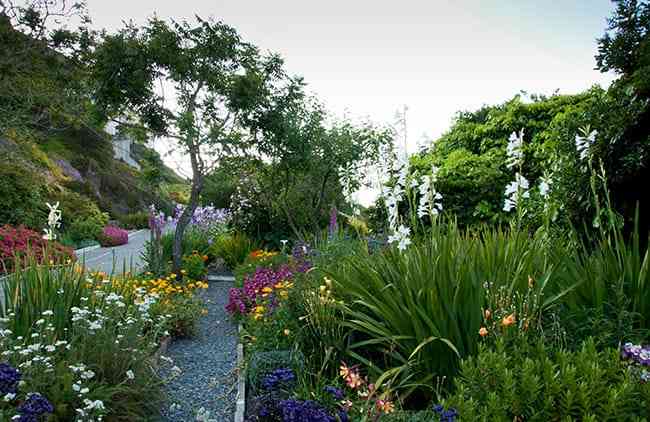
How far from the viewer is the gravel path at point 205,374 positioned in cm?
385

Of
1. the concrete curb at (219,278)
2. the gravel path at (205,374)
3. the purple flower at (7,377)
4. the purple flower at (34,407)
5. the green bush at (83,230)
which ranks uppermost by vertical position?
the green bush at (83,230)

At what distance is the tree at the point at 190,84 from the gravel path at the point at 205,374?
3944 mm

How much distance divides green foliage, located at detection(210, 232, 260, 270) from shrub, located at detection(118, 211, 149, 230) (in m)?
17.1

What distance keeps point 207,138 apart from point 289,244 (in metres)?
3.56

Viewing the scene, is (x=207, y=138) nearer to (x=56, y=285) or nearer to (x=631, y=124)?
(x=56, y=285)

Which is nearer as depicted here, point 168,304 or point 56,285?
point 56,285

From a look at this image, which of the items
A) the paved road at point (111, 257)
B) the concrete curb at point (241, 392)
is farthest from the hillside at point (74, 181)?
the concrete curb at point (241, 392)

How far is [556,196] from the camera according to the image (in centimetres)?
454

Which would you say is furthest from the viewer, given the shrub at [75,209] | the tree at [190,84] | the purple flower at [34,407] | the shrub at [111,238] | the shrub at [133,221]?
the shrub at [133,221]

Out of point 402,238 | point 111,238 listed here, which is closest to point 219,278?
point 402,238

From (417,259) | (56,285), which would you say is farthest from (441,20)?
(56,285)

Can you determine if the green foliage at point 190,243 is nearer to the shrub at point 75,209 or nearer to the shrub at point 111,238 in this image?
the shrub at point 111,238

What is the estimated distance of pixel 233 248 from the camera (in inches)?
463

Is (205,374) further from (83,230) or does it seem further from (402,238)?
(83,230)
